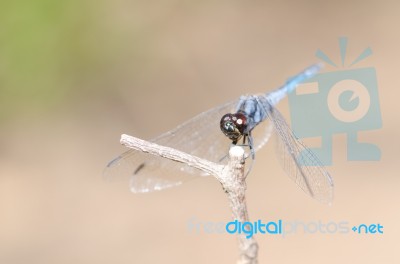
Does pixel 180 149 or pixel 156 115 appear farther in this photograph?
pixel 156 115

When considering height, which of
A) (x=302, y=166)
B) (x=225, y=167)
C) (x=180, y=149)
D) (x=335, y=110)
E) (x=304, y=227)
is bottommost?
(x=225, y=167)

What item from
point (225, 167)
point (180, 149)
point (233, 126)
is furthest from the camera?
point (180, 149)

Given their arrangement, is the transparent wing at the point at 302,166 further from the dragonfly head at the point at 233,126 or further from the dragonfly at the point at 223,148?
the dragonfly head at the point at 233,126

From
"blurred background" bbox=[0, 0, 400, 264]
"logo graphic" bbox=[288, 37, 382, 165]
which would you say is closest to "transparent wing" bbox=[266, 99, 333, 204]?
"logo graphic" bbox=[288, 37, 382, 165]

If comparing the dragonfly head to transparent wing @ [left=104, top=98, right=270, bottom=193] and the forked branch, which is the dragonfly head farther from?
the forked branch

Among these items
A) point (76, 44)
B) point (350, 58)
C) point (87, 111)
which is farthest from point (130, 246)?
point (350, 58)

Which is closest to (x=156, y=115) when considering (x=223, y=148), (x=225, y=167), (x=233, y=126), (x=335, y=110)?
(x=335, y=110)

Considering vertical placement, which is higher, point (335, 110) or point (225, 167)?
point (335, 110)

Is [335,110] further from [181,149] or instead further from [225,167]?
[225,167]
